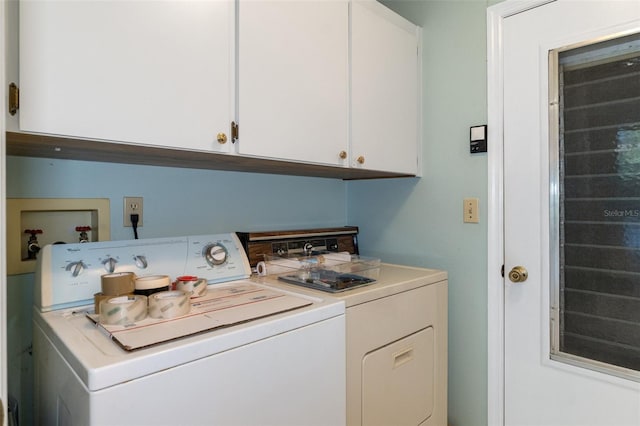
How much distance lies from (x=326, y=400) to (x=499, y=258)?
1031mm

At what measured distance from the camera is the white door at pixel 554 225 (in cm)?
140

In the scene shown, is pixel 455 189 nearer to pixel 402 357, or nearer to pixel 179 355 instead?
pixel 402 357

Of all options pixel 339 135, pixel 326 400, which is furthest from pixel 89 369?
pixel 339 135

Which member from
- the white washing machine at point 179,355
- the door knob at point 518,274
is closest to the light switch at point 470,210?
the door knob at point 518,274

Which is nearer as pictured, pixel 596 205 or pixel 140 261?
pixel 140 261

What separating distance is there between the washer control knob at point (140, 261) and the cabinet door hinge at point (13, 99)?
0.55 m

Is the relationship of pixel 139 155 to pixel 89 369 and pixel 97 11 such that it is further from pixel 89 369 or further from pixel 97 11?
pixel 89 369

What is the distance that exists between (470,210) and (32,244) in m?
1.74

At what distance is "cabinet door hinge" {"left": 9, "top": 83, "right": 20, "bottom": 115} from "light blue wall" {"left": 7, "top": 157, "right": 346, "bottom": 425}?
17.3 inches

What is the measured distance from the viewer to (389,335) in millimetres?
1390

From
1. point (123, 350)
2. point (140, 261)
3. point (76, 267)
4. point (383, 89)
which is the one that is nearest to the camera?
point (123, 350)

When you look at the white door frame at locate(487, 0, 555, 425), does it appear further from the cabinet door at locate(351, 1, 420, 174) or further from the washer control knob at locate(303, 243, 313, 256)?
the washer control knob at locate(303, 243, 313, 256)

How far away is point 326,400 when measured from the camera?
111 centimetres

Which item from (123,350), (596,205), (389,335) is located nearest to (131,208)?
(123,350)
